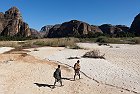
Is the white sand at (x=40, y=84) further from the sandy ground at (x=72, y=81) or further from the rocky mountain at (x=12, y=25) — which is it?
the rocky mountain at (x=12, y=25)

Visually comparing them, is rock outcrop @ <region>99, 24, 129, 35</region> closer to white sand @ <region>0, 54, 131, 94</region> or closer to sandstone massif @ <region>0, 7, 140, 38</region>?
sandstone massif @ <region>0, 7, 140, 38</region>

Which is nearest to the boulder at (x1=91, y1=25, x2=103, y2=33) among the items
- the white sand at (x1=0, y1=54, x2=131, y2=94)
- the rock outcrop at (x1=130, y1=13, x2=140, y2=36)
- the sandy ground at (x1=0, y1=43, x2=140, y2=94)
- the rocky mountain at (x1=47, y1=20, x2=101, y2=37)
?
the rocky mountain at (x1=47, y1=20, x2=101, y2=37)

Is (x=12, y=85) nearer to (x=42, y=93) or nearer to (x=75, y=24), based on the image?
(x=42, y=93)

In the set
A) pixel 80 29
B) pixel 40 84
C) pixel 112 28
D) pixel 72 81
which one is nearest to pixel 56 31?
pixel 80 29

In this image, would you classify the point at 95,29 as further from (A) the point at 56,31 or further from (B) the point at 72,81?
(B) the point at 72,81

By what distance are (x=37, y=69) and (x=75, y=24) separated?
145949mm

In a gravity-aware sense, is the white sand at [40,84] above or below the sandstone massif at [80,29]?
below

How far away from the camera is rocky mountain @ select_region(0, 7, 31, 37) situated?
6194 inches

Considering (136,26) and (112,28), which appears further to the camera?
(112,28)

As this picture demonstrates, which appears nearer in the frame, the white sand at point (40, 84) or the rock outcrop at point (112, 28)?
the white sand at point (40, 84)

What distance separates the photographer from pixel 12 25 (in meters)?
159

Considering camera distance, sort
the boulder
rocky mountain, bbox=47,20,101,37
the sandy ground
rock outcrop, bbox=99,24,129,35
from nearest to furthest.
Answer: the sandy ground
rocky mountain, bbox=47,20,101,37
the boulder
rock outcrop, bbox=99,24,129,35

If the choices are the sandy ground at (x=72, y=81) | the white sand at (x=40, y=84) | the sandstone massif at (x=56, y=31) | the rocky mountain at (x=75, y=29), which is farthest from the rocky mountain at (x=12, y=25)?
the white sand at (x=40, y=84)

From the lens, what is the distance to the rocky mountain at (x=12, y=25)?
6194 inches
